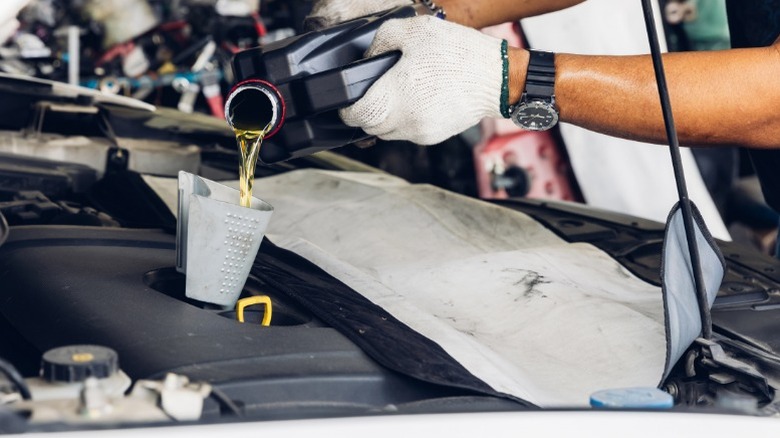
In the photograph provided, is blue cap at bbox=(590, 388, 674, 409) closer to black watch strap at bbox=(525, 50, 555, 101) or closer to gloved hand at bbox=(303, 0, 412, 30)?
black watch strap at bbox=(525, 50, 555, 101)

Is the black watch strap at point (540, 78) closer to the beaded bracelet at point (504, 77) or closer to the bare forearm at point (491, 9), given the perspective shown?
the beaded bracelet at point (504, 77)

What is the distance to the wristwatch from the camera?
1.40 metres

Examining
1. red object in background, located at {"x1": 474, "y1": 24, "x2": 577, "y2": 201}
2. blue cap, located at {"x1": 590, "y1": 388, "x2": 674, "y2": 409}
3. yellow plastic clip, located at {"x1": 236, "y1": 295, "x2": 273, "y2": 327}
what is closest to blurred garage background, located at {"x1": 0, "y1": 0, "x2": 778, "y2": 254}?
red object in background, located at {"x1": 474, "y1": 24, "x2": 577, "y2": 201}

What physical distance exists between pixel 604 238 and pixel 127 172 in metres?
0.91

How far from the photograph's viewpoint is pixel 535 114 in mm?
1430

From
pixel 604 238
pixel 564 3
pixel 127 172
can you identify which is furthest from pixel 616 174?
pixel 127 172

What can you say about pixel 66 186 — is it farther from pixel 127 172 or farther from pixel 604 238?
pixel 604 238

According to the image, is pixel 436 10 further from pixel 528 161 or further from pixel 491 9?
pixel 528 161

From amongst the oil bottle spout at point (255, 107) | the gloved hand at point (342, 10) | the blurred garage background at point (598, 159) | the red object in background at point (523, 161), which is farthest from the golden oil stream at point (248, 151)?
the red object in background at point (523, 161)

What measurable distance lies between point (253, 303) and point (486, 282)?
400mm

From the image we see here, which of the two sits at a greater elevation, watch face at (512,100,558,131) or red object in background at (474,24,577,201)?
watch face at (512,100,558,131)

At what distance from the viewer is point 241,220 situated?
1.17 m

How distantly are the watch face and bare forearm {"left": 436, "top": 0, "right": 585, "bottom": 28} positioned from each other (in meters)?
0.69

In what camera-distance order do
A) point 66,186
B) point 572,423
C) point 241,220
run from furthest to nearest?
1. point 66,186
2. point 241,220
3. point 572,423
